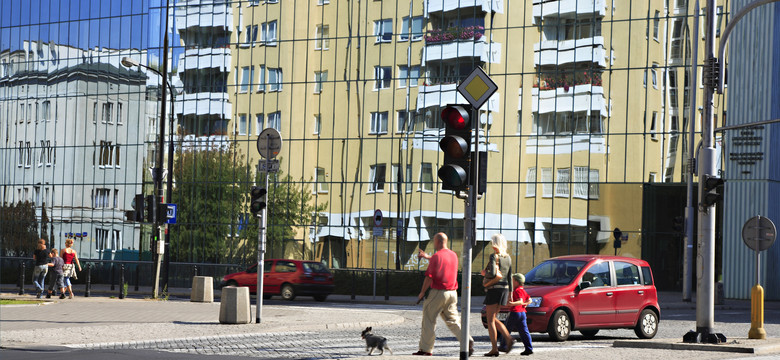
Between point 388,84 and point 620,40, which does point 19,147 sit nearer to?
point 388,84

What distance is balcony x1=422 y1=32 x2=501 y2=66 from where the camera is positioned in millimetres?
46438

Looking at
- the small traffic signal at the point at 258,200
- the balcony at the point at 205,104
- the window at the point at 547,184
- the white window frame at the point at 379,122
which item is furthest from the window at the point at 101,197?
the small traffic signal at the point at 258,200

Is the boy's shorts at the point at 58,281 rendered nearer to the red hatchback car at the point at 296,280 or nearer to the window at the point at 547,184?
the red hatchback car at the point at 296,280

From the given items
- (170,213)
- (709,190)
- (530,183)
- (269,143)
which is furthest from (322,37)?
(709,190)

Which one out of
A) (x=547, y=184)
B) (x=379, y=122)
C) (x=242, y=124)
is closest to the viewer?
(x=547, y=184)

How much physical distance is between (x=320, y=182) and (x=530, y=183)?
993cm

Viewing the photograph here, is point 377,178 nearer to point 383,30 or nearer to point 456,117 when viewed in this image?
point 383,30

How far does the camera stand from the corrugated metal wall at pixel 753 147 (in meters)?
41.1

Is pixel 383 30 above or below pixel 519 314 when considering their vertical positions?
above

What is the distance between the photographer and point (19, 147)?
58125 millimetres

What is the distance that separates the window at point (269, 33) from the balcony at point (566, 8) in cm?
1242

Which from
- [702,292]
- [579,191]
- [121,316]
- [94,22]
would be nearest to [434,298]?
[702,292]

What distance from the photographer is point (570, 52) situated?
4512 cm

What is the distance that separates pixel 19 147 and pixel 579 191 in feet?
98.4
